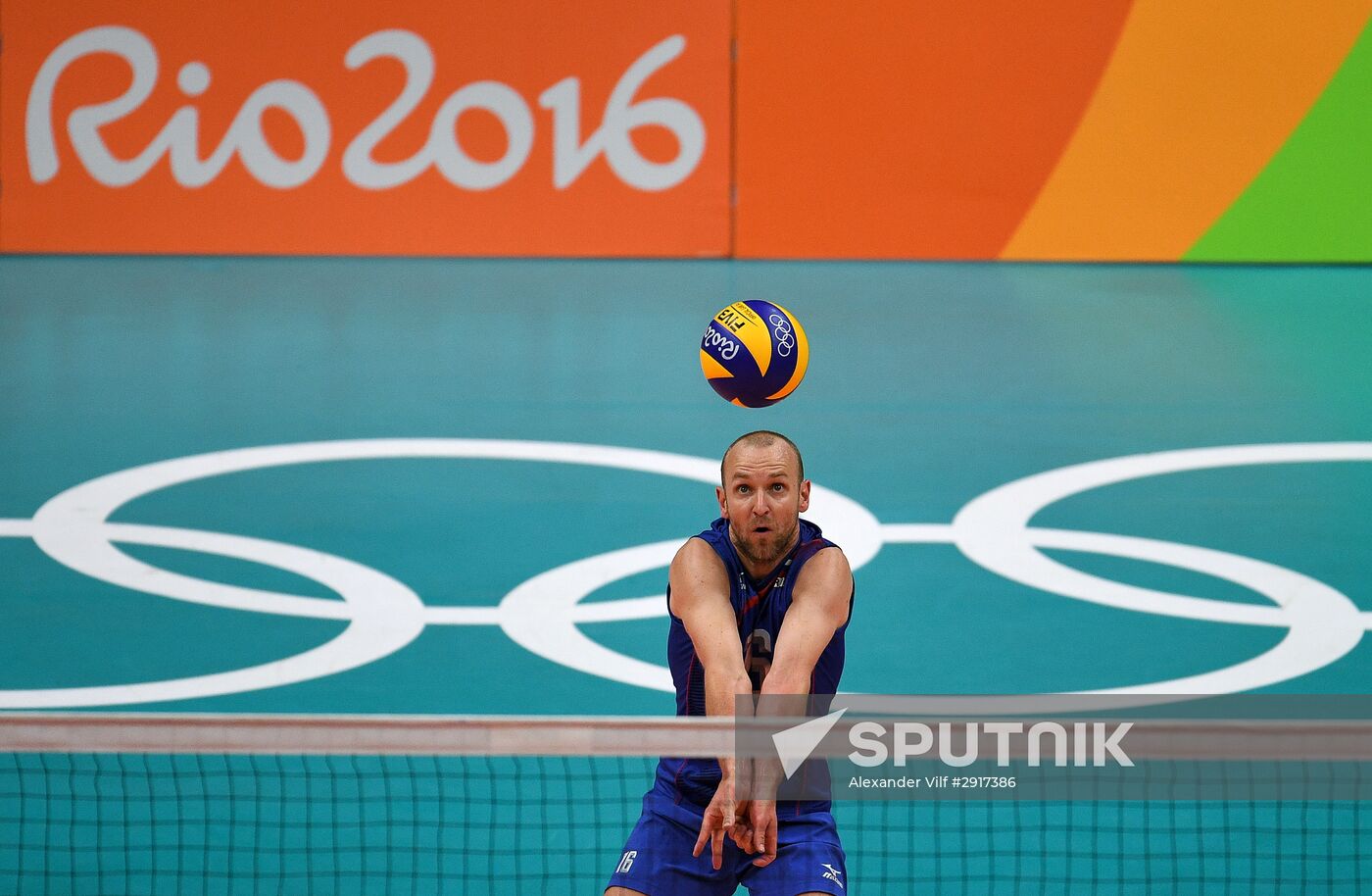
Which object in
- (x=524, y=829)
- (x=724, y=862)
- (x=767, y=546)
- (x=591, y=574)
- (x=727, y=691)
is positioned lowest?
(x=724, y=862)

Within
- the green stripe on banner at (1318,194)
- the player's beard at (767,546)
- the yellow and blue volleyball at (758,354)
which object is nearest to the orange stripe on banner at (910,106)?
the green stripe on banner at (1318,194)

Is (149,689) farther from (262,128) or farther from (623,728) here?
(262,128)

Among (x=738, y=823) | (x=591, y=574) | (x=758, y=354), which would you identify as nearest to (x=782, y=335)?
(x=758, y=354)

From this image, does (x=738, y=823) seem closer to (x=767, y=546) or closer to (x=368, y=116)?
(x=767, y=546)

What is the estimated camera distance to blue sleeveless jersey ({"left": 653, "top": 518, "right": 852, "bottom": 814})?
5633mm

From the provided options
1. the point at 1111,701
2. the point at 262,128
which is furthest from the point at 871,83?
the point at 1111,701

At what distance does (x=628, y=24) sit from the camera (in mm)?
17703

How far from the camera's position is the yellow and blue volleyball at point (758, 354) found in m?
6.88

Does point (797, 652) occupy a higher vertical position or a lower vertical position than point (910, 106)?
lower

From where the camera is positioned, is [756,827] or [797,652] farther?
[797,652]

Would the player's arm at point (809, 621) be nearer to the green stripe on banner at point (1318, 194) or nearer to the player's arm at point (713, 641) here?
the player's arm at point (713, 641)

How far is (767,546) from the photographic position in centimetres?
568

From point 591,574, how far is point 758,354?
3.30 m

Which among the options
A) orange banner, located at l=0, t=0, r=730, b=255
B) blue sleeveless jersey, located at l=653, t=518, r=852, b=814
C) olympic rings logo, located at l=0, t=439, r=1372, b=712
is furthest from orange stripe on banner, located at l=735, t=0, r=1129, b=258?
blue sleeveless jersey, located at l=653, t=518, r=852, b=814
